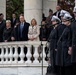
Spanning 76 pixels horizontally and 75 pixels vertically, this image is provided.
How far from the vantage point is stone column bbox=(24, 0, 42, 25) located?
69.4ft

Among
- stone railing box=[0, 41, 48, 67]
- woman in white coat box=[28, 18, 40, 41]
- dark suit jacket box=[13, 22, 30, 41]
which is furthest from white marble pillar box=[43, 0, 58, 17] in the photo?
stone railing box=[0, 41, 48, 67]

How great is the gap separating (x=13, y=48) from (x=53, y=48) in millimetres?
4048

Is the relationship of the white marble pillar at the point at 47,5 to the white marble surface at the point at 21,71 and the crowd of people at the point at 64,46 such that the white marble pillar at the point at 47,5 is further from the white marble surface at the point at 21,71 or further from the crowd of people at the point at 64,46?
the crowd of people at the point at 64,46

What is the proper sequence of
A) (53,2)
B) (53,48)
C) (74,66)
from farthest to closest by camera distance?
(53,2)
(53,48)
(74,66)

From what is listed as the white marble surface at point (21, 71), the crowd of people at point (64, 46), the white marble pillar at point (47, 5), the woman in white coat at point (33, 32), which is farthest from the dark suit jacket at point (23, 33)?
the white marble pillar at point (47, 5)

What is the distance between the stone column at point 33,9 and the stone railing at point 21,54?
A: 11.5 ft

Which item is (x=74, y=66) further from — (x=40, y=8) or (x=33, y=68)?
(x=40, y=8)

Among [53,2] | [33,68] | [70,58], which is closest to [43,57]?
[33,68]

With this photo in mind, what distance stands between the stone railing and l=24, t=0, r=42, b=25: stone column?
11.5 feet

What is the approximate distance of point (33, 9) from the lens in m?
21.3

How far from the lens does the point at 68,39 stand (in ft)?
43.0

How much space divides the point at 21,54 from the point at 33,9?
414cm

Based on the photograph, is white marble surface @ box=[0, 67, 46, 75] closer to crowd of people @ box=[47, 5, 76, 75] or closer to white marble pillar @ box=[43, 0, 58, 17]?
crowd of people @ box=[47, 5, 76, 75]

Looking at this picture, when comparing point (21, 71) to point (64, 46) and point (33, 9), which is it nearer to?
point (33, 9)
